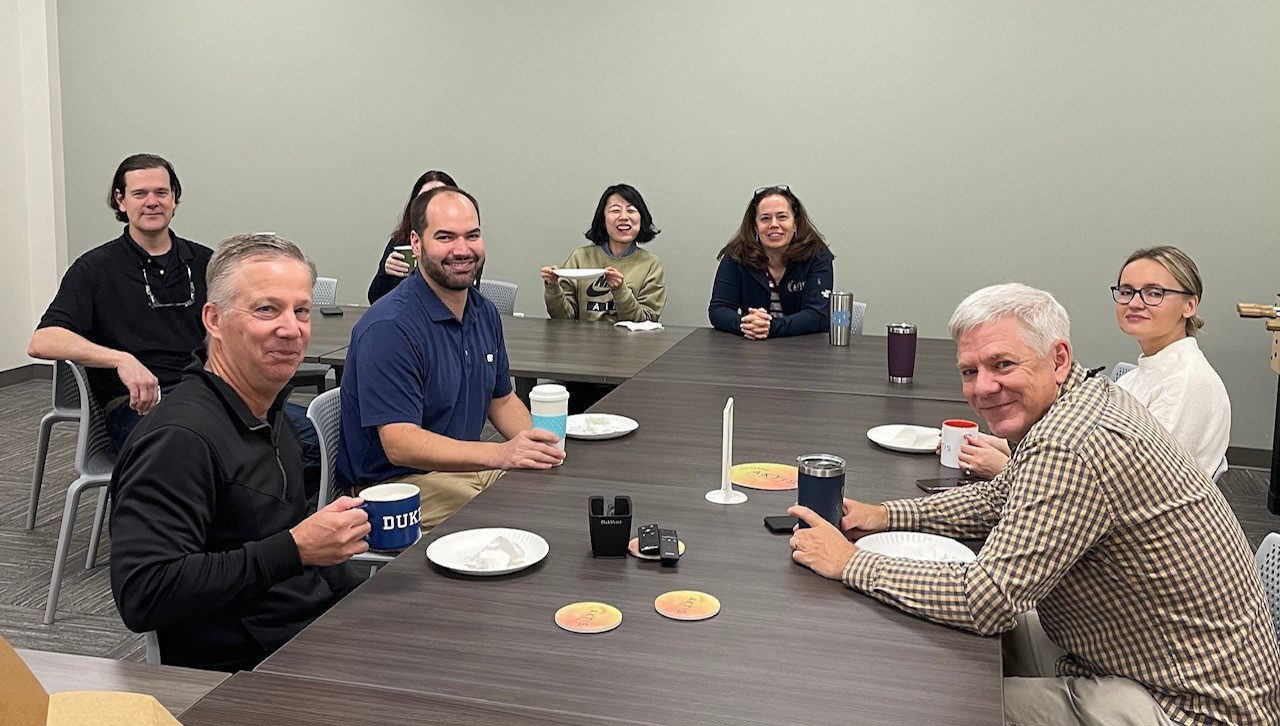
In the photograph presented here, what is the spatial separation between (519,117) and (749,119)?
1.35 metres

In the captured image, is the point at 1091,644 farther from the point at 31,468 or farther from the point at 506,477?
the point at 31,468

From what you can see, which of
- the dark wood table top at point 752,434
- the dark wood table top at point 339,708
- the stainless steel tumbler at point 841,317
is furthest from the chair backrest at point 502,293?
the dark wood table top at point 339,708

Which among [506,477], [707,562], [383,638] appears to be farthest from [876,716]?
[506,477]

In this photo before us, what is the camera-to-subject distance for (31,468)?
5.07 m

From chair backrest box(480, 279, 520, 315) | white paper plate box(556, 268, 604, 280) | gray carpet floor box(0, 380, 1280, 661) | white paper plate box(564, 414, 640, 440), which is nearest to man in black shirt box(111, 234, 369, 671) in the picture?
white paper plate box(564, 414, 640, 440)

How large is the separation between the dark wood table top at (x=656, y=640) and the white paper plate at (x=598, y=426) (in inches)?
17.7

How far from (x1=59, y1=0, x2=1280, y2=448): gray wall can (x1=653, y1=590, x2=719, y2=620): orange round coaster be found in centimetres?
440

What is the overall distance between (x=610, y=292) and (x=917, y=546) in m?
3.20

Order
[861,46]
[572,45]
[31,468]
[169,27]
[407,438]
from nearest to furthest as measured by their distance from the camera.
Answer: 1. [407,438]
2. [31,468]
3. [861,46]
4. [572,45]
5. [169,27]

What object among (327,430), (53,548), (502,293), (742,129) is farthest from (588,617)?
(742,129)

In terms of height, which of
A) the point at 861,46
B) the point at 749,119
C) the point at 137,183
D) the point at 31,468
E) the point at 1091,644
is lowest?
the point at 31,468

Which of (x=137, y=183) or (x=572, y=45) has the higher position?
(x=572, y=45)

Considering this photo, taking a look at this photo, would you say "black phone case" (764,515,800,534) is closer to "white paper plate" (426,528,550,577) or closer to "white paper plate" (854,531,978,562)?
"white paper plate" (854,531,978,562)

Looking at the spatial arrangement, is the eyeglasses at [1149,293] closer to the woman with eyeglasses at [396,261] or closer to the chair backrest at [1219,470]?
the chair backrest at [1219,470]
